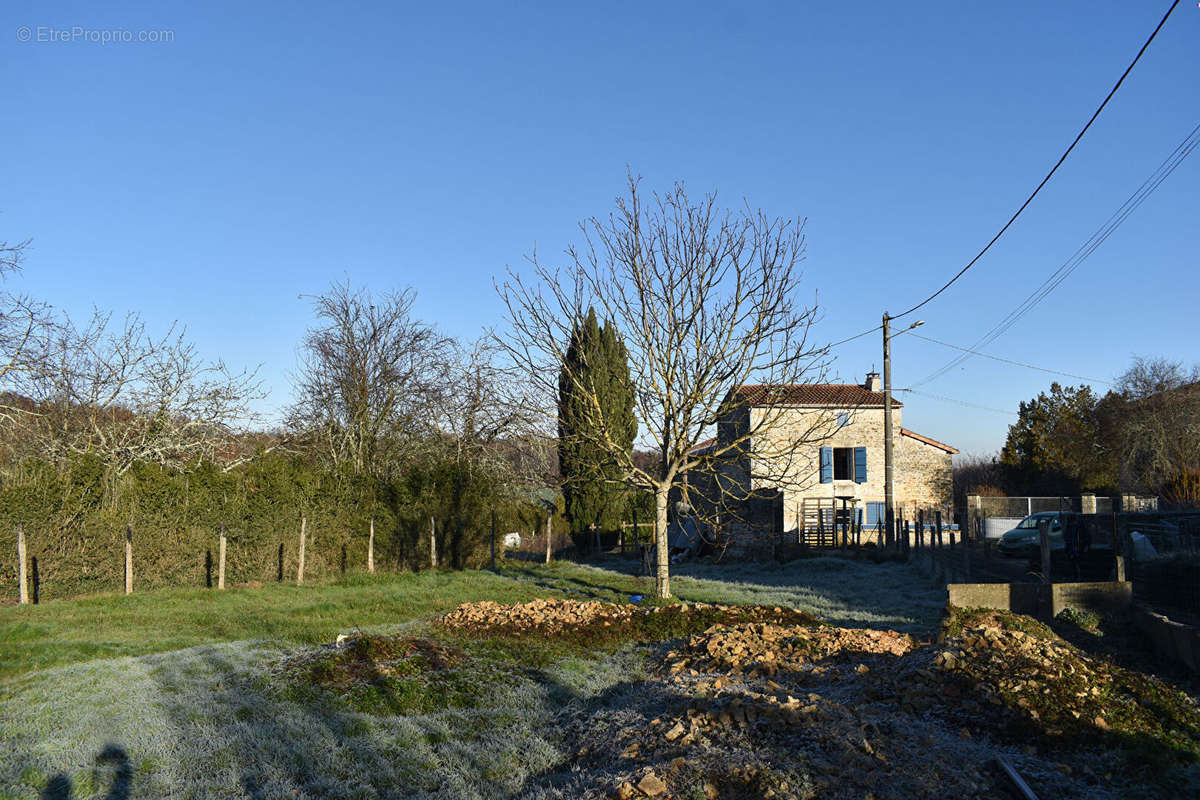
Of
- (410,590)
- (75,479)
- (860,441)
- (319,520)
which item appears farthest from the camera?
(860,441)

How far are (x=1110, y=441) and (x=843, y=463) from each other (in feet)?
62.9

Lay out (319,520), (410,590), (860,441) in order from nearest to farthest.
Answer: (410,590) → (319,520) → (860,441)

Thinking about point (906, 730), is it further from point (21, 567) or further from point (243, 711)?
point (21, 567)

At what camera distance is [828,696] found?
7.27 meters

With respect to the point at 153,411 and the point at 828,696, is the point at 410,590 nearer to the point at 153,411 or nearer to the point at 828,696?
the point at 153,411

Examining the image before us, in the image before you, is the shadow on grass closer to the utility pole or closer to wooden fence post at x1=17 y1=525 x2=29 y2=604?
wooden fence post at x1=17 y1=525 x2=29 y2=604

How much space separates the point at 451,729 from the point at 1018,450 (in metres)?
50.4

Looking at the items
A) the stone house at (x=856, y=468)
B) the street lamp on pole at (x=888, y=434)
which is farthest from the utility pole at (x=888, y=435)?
the stone house at (x=856, y=468)

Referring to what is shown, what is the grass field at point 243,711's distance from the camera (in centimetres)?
564

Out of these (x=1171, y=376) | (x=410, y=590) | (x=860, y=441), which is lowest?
(x=410, y=590)

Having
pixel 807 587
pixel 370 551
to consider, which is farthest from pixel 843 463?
pixel 370 551

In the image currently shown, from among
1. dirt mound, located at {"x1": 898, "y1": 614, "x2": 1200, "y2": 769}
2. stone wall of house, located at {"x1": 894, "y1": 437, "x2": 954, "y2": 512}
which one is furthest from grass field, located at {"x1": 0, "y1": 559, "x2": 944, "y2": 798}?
stone wall of house, located at {"x1": 894, "y1": 437, "x2": 954, "y2": 512}

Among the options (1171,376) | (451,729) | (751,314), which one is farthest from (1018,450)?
(451,729)

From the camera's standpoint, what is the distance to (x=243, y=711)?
7.26 meters
